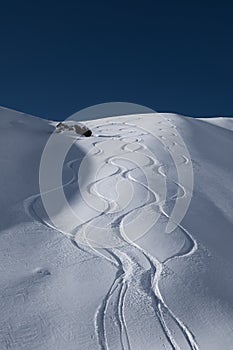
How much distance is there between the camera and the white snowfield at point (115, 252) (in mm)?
4495

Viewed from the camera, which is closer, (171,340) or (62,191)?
(171,340)

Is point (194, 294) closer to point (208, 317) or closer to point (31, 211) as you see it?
point (208, 317)

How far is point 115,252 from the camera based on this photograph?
20.2 feet

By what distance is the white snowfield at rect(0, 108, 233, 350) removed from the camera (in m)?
4.50

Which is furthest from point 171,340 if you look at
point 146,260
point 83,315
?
point 146,260

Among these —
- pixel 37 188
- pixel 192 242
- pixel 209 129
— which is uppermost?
pixel 192 242

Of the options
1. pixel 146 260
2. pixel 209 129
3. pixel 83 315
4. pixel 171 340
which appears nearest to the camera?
pixel 171 340

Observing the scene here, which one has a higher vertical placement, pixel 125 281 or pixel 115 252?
pixel 125 281

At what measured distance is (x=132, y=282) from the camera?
536cm

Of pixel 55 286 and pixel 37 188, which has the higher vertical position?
pixel 55 286

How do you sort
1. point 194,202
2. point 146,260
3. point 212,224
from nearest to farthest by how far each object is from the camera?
1. point 146,260
2. point 212,224
3. point 194,202

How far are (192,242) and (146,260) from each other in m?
1.02

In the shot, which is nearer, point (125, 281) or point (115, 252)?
point (125, 281)

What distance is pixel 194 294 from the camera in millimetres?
5293
